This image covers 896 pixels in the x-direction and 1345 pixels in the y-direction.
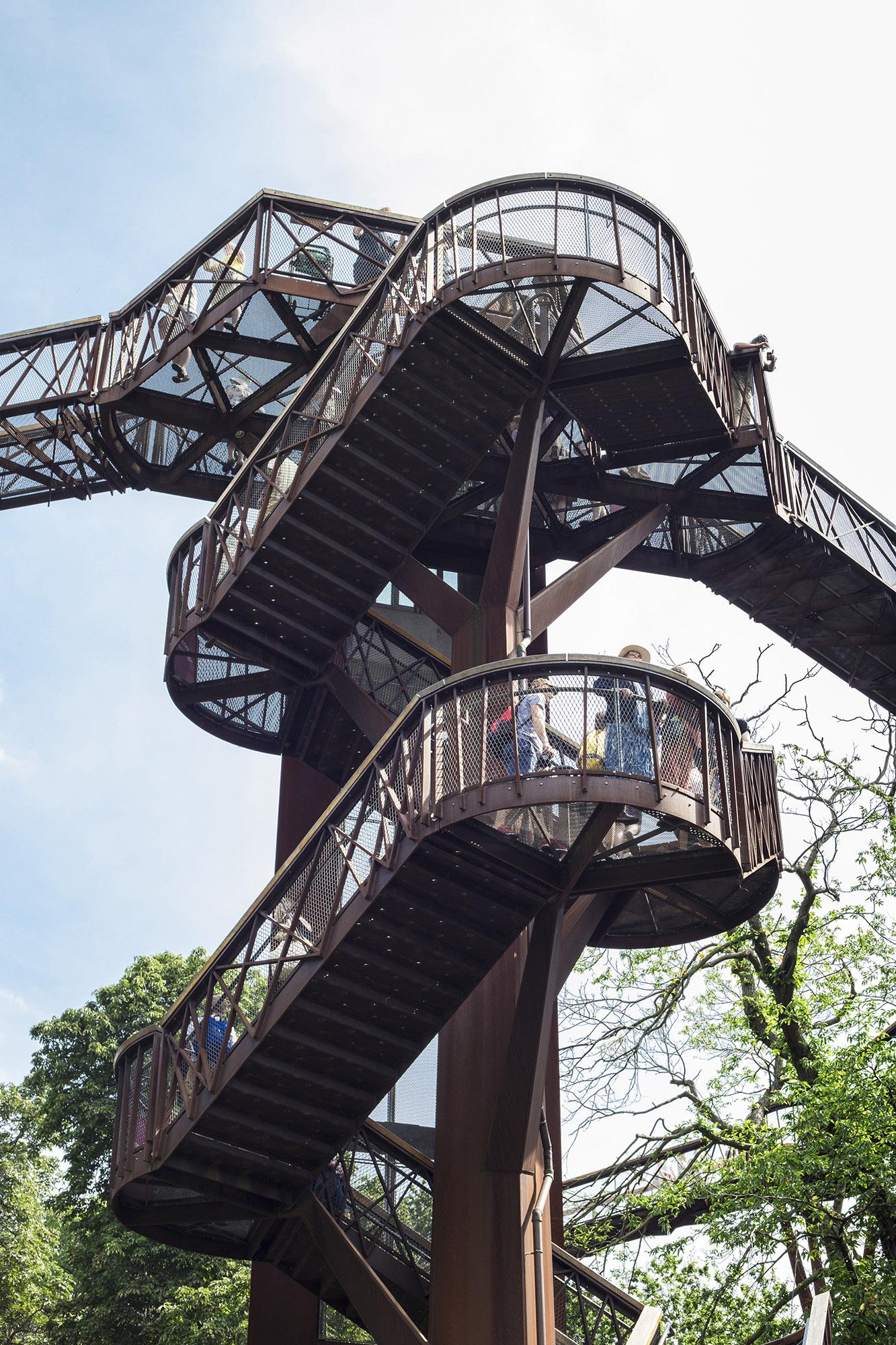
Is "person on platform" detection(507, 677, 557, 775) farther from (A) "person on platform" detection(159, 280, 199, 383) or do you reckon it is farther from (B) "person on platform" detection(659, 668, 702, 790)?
(A) "person on platform" detection(159, 280, 199, 383)

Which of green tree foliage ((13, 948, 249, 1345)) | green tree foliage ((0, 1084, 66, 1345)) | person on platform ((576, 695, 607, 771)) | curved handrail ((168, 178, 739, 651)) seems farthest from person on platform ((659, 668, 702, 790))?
green tree foliage ((0, 1084, 66, 1345))

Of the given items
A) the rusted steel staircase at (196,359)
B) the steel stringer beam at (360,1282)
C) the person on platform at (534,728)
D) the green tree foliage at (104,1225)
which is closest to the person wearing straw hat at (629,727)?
the person on platform at (534,728)

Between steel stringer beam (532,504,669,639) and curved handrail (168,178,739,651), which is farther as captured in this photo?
steel stringer beam (532,504,669,639)

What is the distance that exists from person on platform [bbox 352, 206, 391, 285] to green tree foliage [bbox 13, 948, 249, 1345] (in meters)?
13.6

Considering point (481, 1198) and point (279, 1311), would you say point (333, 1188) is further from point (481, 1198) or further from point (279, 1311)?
point (279, 1311)

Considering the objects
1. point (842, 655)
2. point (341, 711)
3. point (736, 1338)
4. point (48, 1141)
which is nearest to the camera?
point (736, 1338)

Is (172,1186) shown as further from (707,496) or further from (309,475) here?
(707,496)

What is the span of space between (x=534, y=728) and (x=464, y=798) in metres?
0.87

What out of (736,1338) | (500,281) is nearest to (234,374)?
(500,281)

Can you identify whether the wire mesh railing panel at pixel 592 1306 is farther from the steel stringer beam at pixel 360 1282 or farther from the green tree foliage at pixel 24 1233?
the green tree foliage at pixel 24 1233

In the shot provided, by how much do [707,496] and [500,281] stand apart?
5.03m

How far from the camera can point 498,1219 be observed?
1335 centimetres

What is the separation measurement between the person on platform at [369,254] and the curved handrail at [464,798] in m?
8.20

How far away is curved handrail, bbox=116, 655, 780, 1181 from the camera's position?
12.1 m
